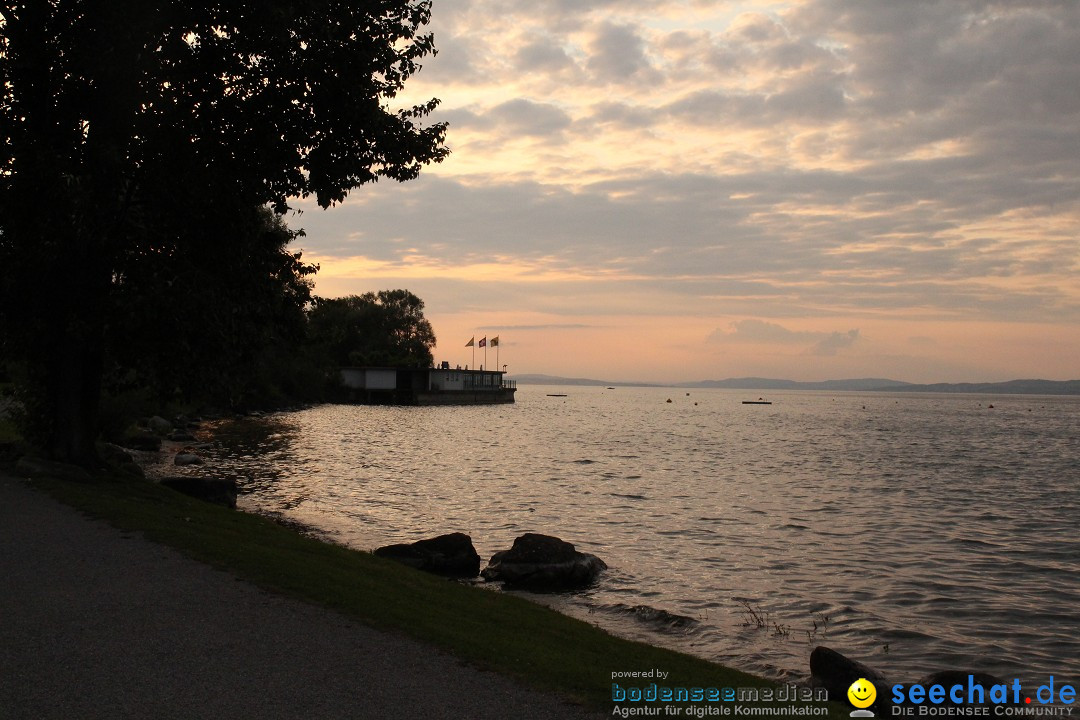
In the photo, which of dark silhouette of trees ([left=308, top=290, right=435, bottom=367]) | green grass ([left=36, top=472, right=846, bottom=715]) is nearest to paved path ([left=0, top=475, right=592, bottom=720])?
green grass ([left=36, top=472, right=846, bottom=715])

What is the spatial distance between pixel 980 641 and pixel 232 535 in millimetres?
14449

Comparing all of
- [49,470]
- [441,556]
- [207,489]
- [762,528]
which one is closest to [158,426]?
[207,489]

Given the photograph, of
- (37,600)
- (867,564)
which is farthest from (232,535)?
(867,564)

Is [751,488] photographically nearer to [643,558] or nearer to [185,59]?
[643,558]

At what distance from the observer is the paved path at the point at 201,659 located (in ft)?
23.1

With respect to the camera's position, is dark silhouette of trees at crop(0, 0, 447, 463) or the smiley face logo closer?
the smiley face logo

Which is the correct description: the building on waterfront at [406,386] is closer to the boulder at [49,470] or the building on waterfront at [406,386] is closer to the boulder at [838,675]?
the boulder at [49,470]

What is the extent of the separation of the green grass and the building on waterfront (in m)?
104

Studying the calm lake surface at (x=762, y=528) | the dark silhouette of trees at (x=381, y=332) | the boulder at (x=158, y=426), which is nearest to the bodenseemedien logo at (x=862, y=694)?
the calm lake surface at (x=762, y=528)

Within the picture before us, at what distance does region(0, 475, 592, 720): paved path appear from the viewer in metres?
7.05

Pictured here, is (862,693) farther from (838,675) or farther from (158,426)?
(158,426)

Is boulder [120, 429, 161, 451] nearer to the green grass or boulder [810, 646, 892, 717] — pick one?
the green grass

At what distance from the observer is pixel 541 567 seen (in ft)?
58.4

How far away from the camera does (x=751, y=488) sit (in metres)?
36.8
